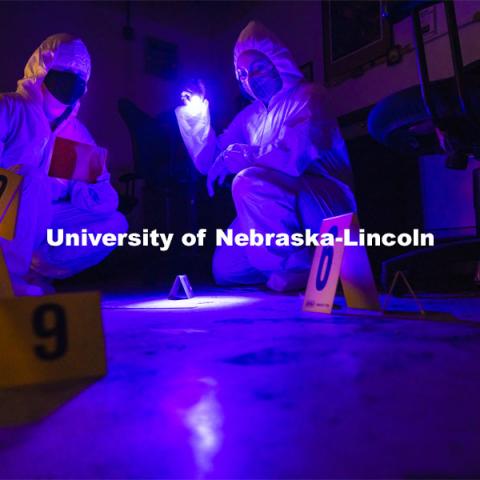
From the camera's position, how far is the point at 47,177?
1.82m

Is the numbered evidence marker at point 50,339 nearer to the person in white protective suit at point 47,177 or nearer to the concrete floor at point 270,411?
the concrete floor at point 270,411

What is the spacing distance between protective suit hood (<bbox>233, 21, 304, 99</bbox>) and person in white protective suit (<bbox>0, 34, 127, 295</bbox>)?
774 mm

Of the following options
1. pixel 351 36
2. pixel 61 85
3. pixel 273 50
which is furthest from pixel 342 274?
pixel 351 36

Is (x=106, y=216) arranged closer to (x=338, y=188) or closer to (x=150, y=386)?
(x=338, y=188)

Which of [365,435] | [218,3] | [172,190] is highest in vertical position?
[218,3]

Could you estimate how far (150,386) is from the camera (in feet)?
2.18

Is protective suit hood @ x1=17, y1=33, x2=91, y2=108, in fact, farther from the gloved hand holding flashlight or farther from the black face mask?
the gloved hand holding flashlight

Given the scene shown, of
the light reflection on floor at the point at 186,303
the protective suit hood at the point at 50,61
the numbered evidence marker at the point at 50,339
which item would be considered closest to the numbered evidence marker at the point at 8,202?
the light reflection on floor at the point at 186,303

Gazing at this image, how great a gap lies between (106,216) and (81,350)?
163 centimetres

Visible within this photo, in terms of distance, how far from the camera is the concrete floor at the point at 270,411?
0.42 m

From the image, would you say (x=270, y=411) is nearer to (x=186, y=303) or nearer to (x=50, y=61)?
(x=186, y=303)

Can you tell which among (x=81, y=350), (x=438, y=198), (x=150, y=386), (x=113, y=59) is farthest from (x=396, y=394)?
(x=113, y=59)

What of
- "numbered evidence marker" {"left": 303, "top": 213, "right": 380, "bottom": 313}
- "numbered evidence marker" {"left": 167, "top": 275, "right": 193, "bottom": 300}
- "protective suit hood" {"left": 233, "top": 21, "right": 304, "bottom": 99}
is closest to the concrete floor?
"numbered evidence marker" {"left": 303, "top": 213, "right": 380, "bottom": 313}

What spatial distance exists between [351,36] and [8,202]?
8.96ft
